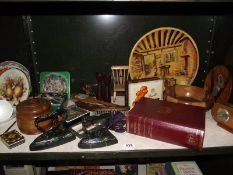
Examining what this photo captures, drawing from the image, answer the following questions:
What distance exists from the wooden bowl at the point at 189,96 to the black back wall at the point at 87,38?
0.72 ft

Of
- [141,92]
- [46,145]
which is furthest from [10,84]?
[141,92]

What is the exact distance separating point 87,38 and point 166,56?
1.34ft

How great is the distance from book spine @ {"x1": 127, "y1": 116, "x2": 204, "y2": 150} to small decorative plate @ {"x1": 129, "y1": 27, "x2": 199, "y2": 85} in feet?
1.21

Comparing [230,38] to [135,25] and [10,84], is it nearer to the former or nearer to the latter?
[135,25]

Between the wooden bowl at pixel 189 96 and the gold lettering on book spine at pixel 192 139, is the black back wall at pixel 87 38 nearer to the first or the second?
the wooden bowl at pixel 189 96

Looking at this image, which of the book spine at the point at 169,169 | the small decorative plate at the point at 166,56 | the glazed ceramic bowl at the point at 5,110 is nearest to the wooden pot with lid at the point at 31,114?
the glazed ceramic bowl at the point at 5,110

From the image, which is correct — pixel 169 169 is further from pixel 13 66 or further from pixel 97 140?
pixel 13 66

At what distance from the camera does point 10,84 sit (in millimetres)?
1154

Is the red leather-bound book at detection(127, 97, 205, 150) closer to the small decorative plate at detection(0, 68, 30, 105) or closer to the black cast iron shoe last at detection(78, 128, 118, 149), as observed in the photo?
the black cast iron shoe last at detection(78, 128, 118, 149)

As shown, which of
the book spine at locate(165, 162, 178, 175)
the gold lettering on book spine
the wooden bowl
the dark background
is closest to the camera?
the gold lettering on book spine

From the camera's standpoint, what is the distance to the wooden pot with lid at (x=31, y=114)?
938 millimetres

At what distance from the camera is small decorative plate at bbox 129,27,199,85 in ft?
3.98

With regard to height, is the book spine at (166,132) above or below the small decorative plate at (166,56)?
below

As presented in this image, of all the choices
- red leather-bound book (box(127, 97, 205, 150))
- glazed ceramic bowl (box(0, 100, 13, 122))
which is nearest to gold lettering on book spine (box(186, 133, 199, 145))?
red leather-bound book (box(127, 97, 205, 150))
